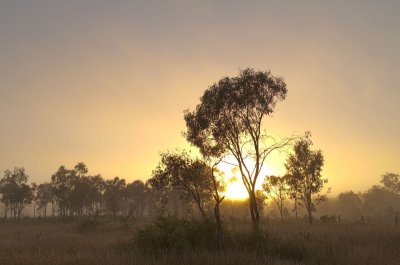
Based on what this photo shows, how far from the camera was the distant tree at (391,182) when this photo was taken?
608 ft

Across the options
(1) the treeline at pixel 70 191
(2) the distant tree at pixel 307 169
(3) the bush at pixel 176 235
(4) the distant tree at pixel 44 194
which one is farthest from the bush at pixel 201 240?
(4) the distant tree at pixel 44 194

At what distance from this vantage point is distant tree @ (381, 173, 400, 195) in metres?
185

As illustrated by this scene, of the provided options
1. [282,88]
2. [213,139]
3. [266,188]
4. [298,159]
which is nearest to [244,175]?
[213,139]

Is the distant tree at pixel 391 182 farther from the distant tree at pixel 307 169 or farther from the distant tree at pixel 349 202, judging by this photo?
the distant tree at pixel 307 169

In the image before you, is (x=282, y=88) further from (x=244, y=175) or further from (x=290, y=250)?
(x=290, y=250)

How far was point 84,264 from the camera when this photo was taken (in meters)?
13.6

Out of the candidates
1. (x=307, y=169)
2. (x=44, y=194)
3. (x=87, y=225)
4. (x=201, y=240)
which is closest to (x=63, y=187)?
(x=44, y=194)

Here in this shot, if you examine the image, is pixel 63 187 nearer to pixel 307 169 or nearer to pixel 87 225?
pixel 87 225

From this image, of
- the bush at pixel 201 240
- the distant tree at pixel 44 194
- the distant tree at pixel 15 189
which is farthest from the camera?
the distant tree at pixel 44 194

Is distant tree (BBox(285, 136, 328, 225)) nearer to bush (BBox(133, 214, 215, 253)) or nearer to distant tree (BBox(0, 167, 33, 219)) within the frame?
bush (BBox(133, 214, 215, 253))

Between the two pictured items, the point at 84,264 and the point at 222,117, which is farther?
the point at 222,117

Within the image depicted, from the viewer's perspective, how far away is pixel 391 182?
188 meters

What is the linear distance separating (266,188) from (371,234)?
41.4 meters

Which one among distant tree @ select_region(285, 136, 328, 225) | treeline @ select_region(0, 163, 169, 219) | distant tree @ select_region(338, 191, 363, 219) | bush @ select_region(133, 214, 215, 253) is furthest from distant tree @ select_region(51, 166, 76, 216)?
distant tree @ select_region(338, 191, 363, 219)
